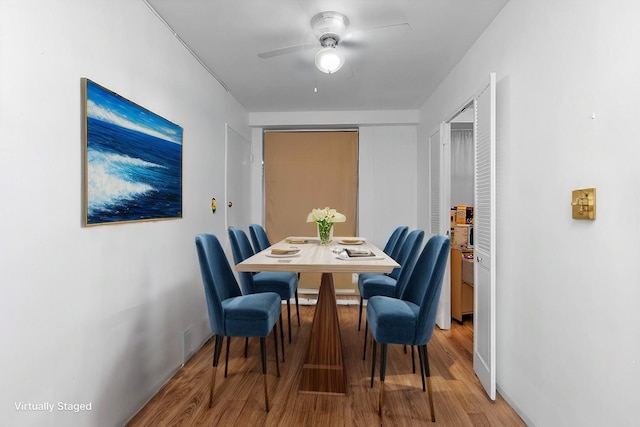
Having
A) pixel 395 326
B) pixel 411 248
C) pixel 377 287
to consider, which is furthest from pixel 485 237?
pixel 377 287

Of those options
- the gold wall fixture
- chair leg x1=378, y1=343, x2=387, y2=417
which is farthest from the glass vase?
the gold wall fixture

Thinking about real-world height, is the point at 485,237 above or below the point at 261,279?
above

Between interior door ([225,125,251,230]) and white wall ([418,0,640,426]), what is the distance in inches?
104

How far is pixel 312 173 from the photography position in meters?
4.92

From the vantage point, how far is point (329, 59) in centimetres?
242

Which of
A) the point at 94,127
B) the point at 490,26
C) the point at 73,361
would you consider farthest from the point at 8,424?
the point at 490,26

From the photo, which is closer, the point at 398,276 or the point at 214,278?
the point at 214,278

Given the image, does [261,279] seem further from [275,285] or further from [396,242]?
[396,242]

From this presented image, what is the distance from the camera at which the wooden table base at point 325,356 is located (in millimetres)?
2234

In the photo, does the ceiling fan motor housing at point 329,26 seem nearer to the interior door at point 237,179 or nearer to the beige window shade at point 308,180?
the interior door at point 237,179

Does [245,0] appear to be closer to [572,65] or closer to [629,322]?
[572,65]

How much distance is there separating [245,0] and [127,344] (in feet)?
7.11

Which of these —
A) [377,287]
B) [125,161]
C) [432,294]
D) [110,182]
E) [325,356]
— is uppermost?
[125,161]

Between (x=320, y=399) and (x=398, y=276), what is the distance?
1232 millimetres
